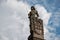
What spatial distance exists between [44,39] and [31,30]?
1225 millimetres

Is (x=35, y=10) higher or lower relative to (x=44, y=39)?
higher

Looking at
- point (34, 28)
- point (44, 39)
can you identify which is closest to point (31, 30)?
point (34, 28)

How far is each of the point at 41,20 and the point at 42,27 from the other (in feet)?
1.94

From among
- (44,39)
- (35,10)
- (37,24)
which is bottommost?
(44,39)

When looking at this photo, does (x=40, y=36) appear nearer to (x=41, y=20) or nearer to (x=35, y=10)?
(x=41, y=20)

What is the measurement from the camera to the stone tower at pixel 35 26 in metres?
14.7

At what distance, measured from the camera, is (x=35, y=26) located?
15.1 metres

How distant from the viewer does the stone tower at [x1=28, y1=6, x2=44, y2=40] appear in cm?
1474

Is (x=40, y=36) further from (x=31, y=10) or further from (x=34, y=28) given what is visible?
(x=31, y=10)

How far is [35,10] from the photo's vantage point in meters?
16.1

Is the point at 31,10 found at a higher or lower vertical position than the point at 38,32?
higher

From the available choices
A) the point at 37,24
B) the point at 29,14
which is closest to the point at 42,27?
the point at 37,24

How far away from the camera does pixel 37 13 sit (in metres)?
16.0

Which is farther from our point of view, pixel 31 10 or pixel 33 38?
pixel 31 10
